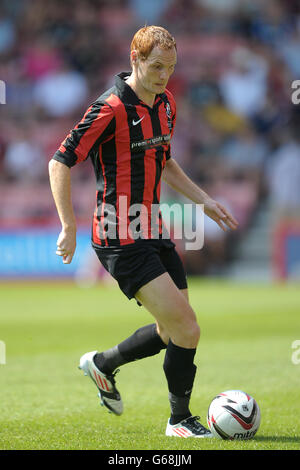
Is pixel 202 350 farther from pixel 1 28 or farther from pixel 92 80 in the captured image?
pixel 1 28

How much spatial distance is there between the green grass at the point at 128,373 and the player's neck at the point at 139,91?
2.01 meters

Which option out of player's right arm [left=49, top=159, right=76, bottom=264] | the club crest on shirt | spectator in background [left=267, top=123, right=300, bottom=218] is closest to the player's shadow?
player's right arm [left=49, top=159, right=76, bottom=264]

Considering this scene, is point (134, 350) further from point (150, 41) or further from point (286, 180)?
point (286, 180)

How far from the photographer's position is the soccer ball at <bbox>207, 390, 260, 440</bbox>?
4699 mm

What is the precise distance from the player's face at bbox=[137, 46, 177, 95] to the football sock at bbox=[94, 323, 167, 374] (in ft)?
5.23

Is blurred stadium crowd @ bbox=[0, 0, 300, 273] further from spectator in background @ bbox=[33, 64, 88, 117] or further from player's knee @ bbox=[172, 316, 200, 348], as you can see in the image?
Answer: player's knee @ bbox=[172, 316, 200, 348]

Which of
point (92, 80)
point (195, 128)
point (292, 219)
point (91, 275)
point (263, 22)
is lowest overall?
point (91, 275)

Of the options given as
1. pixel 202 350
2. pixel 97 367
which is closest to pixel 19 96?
pixel 202 350

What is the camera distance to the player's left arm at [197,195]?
5246mm

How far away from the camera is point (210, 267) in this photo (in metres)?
18.0

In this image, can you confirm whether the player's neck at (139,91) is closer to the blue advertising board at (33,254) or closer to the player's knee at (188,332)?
the player's knee at (188,332)

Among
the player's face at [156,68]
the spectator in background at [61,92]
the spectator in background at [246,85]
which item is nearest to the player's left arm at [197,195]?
the player's face at [156,68]

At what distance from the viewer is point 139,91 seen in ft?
16.1

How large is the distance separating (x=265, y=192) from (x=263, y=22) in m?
4.79
